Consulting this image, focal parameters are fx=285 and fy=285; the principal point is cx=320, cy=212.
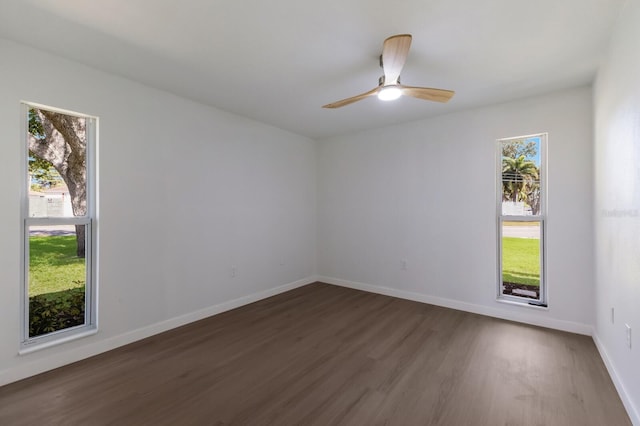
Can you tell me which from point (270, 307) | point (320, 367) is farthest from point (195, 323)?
point (320, 367)

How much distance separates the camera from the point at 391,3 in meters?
1.74

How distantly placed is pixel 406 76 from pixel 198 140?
2.38 meters

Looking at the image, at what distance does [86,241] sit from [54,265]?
28cm

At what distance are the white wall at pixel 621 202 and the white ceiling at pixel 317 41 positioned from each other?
27 cm

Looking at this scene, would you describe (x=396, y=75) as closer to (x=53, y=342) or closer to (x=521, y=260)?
(x=521, y=260)

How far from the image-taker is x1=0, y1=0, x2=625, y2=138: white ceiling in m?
1.79

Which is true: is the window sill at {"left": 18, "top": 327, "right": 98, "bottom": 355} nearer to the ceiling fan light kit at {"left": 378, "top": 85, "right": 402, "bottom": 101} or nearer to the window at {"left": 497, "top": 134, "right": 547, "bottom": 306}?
the ceiling fan light kit at {"left": 378, "top": 85, "right": 402, "bottom": 101}

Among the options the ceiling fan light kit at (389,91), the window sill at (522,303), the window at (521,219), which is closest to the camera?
the ceiling fan light kit at (389,91)

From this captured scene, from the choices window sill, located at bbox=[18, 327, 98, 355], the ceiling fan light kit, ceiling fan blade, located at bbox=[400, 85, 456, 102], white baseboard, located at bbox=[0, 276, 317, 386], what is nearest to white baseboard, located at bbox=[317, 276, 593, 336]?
white baseboard, located at bbox=[0, 276, 317, 386]

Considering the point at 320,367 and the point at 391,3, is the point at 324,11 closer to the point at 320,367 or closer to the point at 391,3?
the point at 391,3

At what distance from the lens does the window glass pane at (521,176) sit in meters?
3.27

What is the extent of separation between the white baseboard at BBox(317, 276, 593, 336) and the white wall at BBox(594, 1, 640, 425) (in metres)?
0.39

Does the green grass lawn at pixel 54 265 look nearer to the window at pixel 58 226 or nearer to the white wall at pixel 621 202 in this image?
the window at pixel 58 226

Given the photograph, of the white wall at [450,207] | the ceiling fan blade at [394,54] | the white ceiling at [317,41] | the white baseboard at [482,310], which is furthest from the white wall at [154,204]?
the ceiling fan blade at [394,54]
